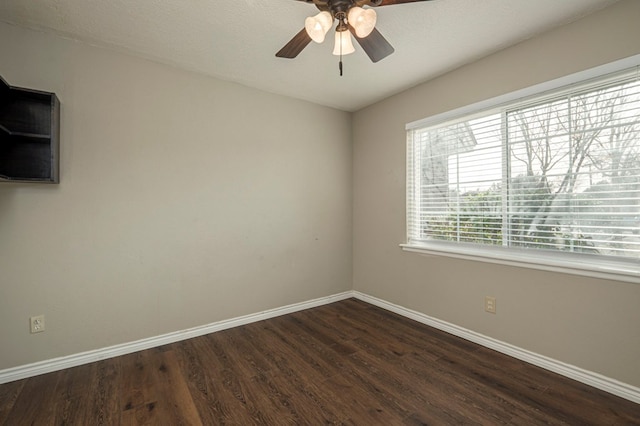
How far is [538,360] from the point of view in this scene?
2.15 meters

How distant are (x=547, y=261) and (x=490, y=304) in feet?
1.91

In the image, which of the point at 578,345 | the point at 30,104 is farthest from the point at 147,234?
the point at 578,345

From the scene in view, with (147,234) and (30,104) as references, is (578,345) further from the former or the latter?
(30,104)

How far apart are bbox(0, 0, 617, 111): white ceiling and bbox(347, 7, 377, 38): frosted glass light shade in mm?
589

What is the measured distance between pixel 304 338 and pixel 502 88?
2.74 meters

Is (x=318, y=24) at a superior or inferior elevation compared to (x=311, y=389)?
superior

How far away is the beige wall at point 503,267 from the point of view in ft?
6.00

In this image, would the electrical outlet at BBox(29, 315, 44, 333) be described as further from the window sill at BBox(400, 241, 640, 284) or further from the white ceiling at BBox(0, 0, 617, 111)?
A: the window sill at BBox(400, 241, 640, 284)

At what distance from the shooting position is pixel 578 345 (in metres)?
1.97

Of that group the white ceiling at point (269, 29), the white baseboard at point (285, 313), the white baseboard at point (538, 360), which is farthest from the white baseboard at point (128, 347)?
the white ceiling at point (269, 29)

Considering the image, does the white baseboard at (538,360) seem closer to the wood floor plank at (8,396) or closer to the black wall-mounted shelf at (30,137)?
the wood floor plank at (8,396)

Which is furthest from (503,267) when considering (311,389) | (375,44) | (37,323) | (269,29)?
(37,323)

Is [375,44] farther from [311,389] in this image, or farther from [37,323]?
[37,323]

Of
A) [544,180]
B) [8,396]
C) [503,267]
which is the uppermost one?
[544,180]
